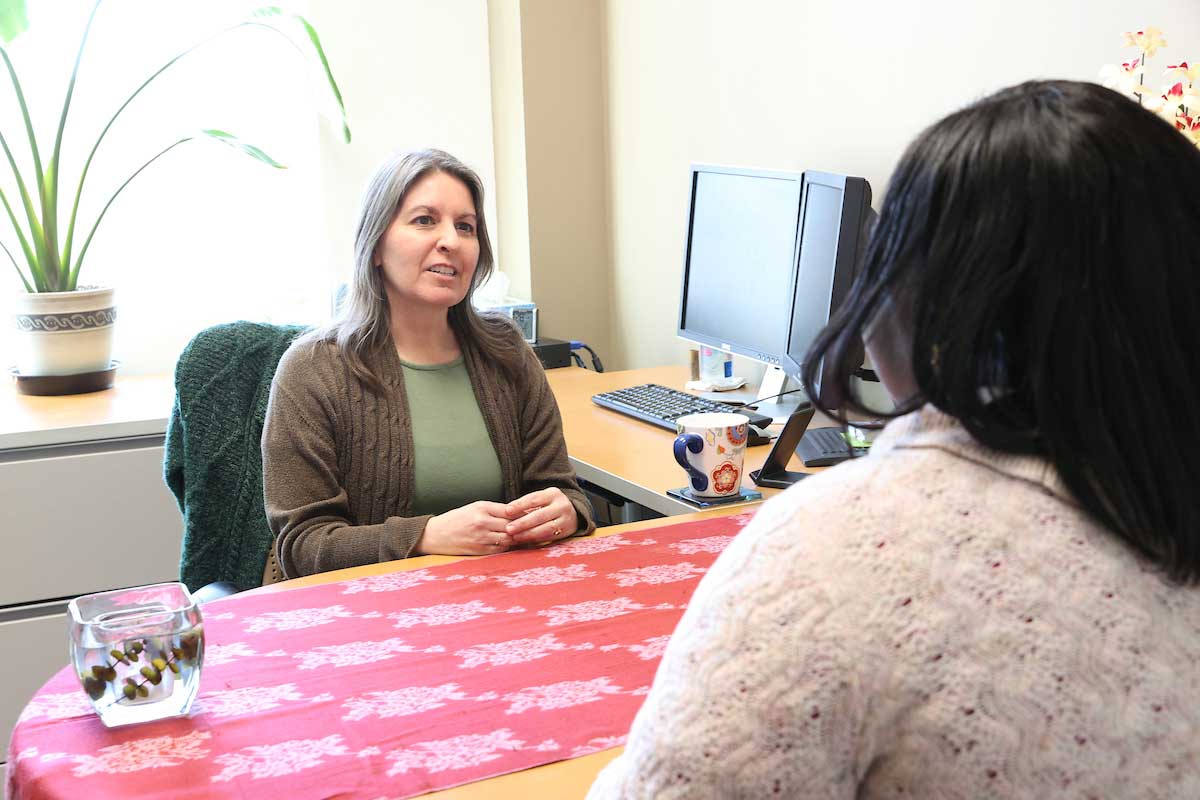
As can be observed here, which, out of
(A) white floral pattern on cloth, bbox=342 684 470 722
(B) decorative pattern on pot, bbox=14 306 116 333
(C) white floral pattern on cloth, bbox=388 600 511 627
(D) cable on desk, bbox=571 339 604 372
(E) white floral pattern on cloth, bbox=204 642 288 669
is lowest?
(D) cable on desk, bbox=571 339 604 372

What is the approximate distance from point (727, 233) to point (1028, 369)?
6.49 ft

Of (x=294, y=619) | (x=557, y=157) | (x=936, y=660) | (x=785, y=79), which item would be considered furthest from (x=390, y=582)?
(x=557, y=157)

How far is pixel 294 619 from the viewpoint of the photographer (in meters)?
1.44

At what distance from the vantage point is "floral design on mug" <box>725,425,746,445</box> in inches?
69.5

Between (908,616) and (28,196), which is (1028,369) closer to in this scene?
(908,616)

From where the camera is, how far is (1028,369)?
0.66m

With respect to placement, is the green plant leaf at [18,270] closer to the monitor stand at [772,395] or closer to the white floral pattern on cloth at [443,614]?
the monitor stand at [772,395]

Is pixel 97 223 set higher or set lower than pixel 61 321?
higher

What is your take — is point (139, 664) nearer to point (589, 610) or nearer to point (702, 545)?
point (589, 610)

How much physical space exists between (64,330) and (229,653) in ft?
5.97

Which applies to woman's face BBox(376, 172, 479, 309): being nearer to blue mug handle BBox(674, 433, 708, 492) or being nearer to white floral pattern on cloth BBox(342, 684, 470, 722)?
blue mug handle BBox(674, 433, 708, 492)

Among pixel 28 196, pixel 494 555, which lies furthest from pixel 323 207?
pixel 494 555

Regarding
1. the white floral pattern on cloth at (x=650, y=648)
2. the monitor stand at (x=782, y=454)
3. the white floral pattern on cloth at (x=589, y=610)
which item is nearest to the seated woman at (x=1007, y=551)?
the white floral pattern on cloth at (x=650, y=648)

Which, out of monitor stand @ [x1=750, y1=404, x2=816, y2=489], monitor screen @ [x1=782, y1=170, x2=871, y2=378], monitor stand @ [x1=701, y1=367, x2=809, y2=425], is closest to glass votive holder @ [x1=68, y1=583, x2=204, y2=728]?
monitor stand @ [x1=750, y1=404, x2=816, y2=489]
